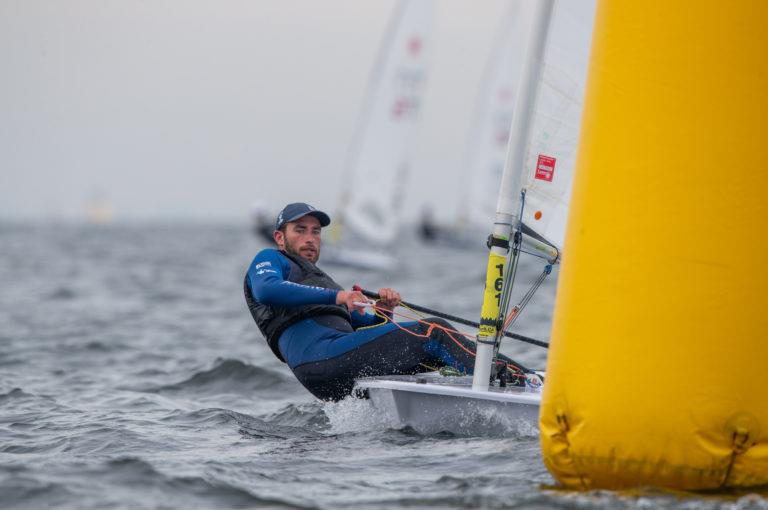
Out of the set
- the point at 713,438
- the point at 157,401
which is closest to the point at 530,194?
the point at 713,438

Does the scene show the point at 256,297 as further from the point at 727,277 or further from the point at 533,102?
the point at 727,277

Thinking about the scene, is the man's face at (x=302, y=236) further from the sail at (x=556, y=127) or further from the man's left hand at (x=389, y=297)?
the sail at (x=556, y=127)

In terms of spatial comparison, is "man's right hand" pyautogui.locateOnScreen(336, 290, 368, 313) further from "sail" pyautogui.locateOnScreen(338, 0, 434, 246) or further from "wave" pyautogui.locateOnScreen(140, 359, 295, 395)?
"sail" pyautogui.locateOnScreen(338, 0, 434, 246)

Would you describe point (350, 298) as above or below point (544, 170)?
below

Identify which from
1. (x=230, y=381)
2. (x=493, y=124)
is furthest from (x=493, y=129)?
(x=230, y=381)

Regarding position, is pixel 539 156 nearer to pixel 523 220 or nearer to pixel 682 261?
pixel 523 220

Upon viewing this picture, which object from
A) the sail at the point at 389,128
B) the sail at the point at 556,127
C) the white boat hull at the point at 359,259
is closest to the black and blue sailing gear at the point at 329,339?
the sail at the point at 556,127

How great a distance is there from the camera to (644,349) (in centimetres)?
337

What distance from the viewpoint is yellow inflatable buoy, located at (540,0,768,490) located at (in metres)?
3.33

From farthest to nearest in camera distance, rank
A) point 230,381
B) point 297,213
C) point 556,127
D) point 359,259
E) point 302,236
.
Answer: point 359,259 → point 230,381 → point 302,236 → point 297,213 → point 556,127

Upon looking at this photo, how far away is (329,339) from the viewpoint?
5.43 meters

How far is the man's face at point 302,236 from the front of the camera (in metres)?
5.71

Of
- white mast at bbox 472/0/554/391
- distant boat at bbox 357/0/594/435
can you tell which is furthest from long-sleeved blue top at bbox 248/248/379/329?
white mast at bbox 472/0/554/391

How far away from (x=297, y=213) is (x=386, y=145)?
19.1 meters
